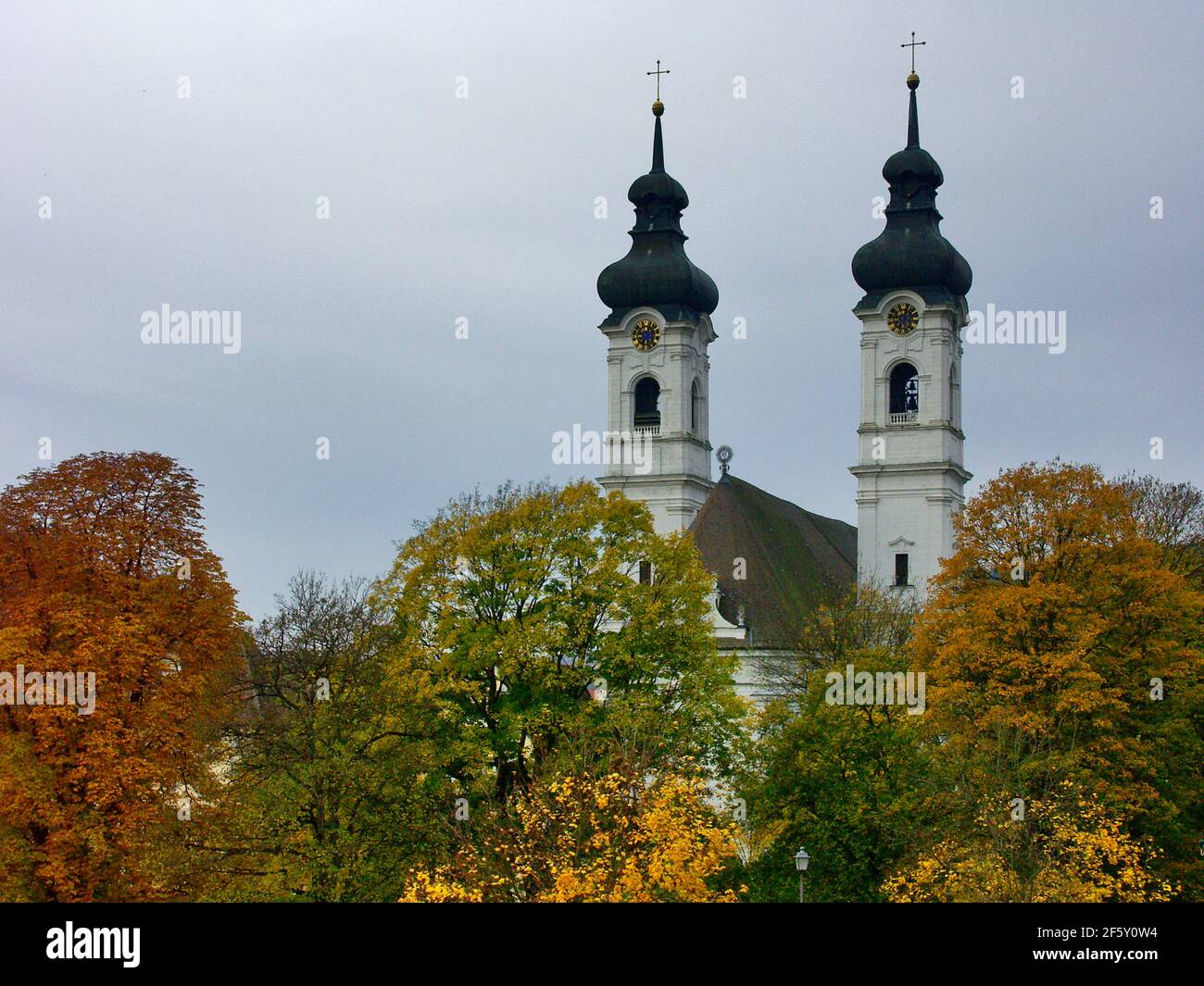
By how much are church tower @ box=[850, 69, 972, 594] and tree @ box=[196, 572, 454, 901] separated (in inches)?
1164

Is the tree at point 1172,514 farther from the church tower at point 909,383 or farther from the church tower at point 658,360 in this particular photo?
the church tower at point 658,360

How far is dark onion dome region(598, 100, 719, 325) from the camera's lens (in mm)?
71062

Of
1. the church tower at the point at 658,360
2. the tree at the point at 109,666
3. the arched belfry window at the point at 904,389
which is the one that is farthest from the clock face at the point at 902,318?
the tree at the point at 109,666

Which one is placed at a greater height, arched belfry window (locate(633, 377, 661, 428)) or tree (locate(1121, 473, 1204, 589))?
arched belfry window (locate(633, 377, 661, 428))

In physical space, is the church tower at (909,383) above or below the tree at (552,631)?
above

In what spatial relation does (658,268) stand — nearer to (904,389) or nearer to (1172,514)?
(904,389)

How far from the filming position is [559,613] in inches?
1651

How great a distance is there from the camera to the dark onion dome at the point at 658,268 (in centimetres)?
7106

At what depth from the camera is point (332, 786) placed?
120 feet

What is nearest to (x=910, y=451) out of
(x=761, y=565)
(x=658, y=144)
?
(x=761, y=565)

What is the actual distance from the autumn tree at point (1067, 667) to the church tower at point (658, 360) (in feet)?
93.2

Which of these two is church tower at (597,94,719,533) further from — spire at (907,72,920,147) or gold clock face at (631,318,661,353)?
spire at (907,72,920,147)

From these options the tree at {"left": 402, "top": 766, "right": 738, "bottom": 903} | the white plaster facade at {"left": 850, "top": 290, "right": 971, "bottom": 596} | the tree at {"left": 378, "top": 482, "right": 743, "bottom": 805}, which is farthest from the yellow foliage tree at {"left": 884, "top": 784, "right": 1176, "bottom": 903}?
the white plaster facade at {"left": 850, "top": 290, "right": 971, "bottom": 596}
